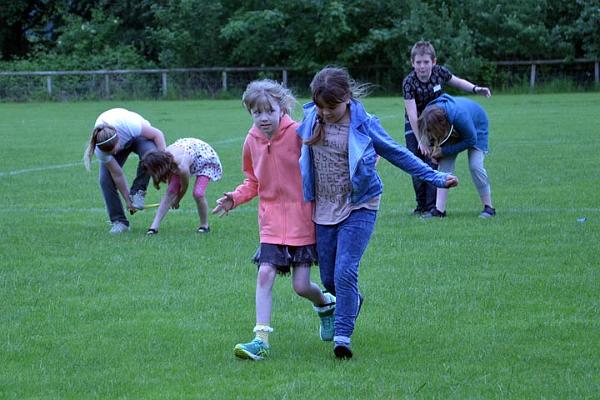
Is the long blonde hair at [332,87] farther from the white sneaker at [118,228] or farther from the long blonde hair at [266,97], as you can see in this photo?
the white sneaker at [118,228]

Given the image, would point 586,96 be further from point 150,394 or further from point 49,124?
point 150,394

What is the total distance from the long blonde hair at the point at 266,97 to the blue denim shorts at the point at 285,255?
27.8 inches

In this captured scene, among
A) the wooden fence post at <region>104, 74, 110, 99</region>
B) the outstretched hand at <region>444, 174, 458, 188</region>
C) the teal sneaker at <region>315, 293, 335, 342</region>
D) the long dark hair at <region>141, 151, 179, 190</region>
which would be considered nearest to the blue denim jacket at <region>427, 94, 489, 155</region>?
the long dark hair at <region>141, 151, 179, 190</region>

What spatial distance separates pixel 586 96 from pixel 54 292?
3174 cm

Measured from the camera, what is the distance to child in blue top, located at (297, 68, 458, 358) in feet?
18.9

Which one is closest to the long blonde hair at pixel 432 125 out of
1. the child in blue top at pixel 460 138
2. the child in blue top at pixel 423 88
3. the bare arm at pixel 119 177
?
the child in blue top at pixel 460 138

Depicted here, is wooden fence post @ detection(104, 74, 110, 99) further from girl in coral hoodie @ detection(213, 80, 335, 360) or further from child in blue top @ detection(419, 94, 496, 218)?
girl in coral hoodie @ detection(213, 80, 335, 360)

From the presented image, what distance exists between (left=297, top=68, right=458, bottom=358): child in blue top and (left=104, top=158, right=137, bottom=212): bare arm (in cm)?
482

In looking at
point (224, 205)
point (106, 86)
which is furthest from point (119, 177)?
point (106, 86)

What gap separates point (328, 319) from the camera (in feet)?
20.4

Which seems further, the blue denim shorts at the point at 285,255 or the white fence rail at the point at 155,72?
the white fence rail at the point at 155,72

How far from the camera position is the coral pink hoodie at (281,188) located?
5938 mm

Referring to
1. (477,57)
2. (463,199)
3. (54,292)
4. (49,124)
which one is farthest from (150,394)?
(477,57)

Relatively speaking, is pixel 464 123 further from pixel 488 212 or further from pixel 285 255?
pixel 285 255
